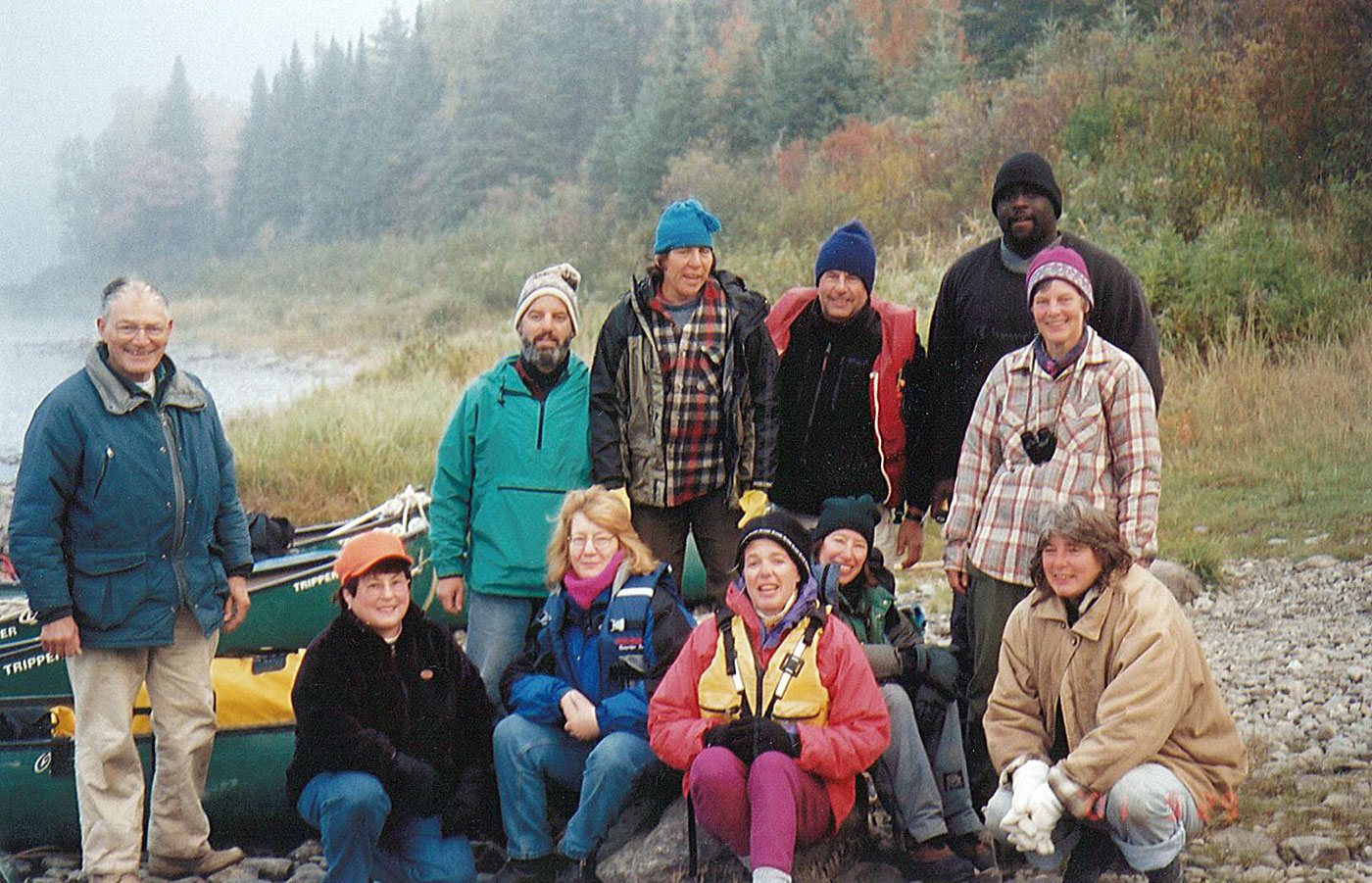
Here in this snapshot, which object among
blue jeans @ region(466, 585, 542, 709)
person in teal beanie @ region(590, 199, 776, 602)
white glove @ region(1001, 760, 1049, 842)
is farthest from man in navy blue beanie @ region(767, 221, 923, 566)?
white glove @ region(1001, 760, 1049, 842)

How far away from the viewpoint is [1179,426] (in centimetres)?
612

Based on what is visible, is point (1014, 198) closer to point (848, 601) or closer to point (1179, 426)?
point (848, 601)

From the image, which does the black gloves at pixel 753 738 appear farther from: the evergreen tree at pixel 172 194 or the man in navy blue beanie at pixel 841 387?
the evergreen tree at pixel 172 194

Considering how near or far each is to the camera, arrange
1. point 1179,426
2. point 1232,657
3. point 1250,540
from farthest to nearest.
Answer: point 1179,426 < point 1250,540 < point 1232,657

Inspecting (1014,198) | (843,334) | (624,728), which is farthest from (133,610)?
(1014,198)

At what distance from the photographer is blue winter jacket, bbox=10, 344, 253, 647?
10.2ft

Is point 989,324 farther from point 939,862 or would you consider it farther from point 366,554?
point 366,554

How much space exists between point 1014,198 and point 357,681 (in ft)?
6.89

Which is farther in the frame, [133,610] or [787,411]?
[787,411]

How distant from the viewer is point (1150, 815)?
2.71m

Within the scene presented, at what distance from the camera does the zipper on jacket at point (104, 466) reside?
3176 millimetres

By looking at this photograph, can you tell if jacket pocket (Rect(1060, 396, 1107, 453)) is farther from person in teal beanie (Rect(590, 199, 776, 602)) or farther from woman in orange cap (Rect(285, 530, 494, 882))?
woman in orange cap (Rect(285, 530, 494, 882))

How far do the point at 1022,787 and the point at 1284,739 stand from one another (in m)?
1.81

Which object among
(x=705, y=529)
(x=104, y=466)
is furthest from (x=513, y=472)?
(x=104, y=466)
